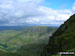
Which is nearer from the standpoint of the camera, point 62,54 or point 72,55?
point 62,54

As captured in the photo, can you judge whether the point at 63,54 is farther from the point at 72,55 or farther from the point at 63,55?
the point at 72,55

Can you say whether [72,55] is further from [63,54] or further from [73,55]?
[63,54]

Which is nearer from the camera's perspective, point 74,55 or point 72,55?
point 74,55

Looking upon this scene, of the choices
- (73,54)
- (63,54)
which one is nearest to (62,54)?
(63,54)

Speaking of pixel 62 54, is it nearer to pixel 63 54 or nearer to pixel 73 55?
pixel 63 54

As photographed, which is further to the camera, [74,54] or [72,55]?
[72,55]

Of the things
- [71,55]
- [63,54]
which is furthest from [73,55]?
[63,54]

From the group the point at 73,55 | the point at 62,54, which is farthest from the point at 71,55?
the point at 62,54
